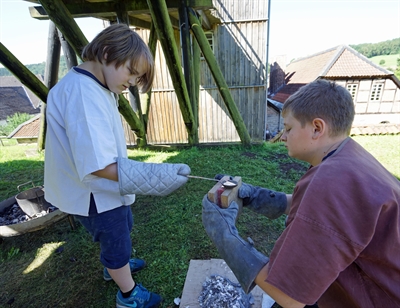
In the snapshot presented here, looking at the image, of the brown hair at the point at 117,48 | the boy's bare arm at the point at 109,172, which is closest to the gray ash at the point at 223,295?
the boy's bare arm at the point at 109,172

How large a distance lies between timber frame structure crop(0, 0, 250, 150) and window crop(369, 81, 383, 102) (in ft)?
51.1

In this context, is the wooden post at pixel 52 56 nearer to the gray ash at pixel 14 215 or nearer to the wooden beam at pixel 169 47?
the wooden beam at pixel 169 47

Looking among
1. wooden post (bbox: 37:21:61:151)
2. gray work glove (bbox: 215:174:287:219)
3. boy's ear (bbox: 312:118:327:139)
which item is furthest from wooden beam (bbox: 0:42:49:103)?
boy's ear (bbox: 312:118:327:139)

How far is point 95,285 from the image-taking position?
6.80 feet

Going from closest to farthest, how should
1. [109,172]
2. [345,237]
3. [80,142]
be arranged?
1. [345,237]
2. [80,142]
3. [109,172]

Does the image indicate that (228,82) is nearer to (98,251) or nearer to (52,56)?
(52,56)

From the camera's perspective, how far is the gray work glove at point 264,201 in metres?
1.68

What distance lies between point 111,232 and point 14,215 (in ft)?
7.31

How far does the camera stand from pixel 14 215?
284cm

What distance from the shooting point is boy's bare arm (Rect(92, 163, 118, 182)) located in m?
1.26

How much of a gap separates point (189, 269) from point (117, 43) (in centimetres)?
193

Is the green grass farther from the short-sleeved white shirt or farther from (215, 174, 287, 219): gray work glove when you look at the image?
the short-sleeved white shirt

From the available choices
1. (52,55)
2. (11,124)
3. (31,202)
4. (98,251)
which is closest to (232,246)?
(98,251)

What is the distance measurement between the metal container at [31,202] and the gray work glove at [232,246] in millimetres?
2480
